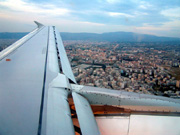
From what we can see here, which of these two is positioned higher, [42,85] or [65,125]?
[42,85]

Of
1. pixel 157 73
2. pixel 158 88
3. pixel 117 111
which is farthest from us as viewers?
pixel 157 73

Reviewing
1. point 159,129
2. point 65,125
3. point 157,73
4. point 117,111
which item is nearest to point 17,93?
point 65,125

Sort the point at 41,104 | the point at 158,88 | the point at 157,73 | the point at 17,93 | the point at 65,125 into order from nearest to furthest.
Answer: the point at 65,125, the point at 41,104, the point at 17,93, the point at 158,88, the point at 157,73

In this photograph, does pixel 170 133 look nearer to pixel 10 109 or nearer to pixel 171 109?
pixel 171 109

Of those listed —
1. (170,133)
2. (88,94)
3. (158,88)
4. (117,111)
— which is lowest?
(158,88)

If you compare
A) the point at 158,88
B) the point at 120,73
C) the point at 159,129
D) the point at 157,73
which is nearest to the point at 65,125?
the point at 159,129

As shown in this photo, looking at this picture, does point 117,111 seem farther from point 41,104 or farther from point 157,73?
point 157,73

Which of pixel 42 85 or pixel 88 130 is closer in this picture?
pixel 88 130
